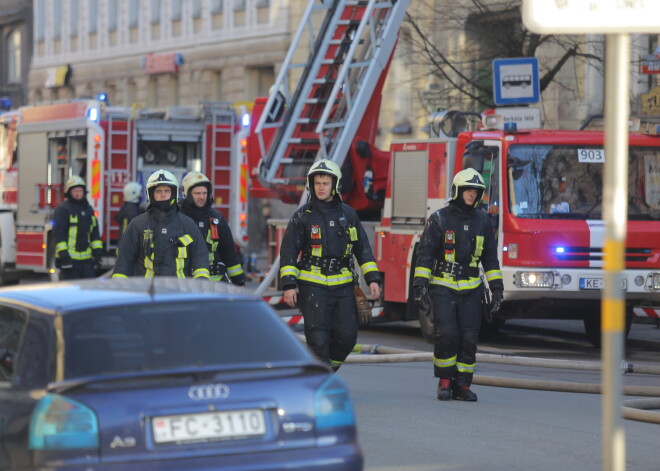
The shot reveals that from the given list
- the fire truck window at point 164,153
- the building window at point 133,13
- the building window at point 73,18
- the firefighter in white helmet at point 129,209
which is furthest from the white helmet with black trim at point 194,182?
the building window at point 73,18

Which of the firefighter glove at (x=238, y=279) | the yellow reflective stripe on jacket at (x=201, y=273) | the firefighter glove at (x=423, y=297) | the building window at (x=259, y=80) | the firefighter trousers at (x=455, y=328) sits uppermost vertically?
the building window at (x=259, y=80)

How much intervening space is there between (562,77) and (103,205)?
12.0m

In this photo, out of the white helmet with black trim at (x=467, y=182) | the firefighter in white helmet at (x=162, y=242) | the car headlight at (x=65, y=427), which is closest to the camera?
the car headlight at (x=65, y=427)

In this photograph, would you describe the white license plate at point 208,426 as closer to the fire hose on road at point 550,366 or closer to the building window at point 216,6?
the fire hose on road at point 550,366

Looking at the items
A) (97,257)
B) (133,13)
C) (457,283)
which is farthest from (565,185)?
(133,13)

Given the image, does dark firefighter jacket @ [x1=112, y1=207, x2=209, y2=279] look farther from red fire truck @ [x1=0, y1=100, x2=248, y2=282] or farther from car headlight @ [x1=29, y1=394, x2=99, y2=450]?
red fire truck @ [x1=0, y1=100, x2=248, y2=282]

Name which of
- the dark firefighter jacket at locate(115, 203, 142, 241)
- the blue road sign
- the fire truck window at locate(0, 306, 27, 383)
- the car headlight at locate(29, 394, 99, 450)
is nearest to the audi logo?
the car headlight at locate(29, 394, 99, 450)

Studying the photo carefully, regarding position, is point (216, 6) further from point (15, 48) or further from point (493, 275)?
point (493, 275)

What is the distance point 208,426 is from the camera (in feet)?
19.8

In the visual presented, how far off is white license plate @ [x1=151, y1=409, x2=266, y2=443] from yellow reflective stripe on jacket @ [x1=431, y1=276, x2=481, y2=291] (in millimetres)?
5128

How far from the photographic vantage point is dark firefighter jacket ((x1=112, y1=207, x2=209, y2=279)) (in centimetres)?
1037

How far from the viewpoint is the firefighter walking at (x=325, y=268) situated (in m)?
10.5

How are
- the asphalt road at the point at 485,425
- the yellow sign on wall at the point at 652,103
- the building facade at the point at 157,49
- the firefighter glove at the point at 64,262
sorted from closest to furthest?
the asphalt road at the point at 485,425 → the firefighter glove at the point at 64,262 → the yellow sign on wall at the point at 652,103 → the building facade at the point at 157,49

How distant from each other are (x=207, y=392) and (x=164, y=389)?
0.17 m
